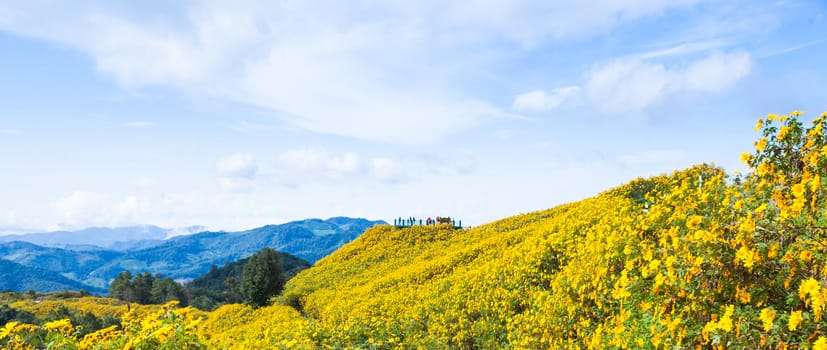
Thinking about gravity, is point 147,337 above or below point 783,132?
below

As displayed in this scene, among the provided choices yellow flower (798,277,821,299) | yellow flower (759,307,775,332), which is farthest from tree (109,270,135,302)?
yellow flower (798,277,821,299)

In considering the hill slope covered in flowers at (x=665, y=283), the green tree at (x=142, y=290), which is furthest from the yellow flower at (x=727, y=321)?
the green tree at (x=142, y=290)

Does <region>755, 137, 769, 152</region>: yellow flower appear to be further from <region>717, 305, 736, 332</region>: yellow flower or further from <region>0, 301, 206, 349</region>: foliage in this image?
<region>0, 301, 206, 349</region>: foliage

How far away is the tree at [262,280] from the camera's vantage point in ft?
102

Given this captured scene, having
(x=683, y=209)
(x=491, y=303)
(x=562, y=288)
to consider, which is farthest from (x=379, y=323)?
(x=683, y=209)

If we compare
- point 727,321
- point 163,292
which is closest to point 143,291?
point 163,292

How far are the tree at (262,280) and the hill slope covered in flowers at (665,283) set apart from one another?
59.3ft

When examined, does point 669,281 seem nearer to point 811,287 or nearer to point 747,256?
point 747,256

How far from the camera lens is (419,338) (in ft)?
36.6

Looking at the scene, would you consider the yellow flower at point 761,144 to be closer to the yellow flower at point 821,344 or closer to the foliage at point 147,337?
the yellow flower at point 821,344

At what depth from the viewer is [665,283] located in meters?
4.69

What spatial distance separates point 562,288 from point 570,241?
2698mm

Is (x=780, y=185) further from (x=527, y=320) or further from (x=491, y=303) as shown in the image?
(x=491, y=303)

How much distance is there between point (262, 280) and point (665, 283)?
29.7 meters
